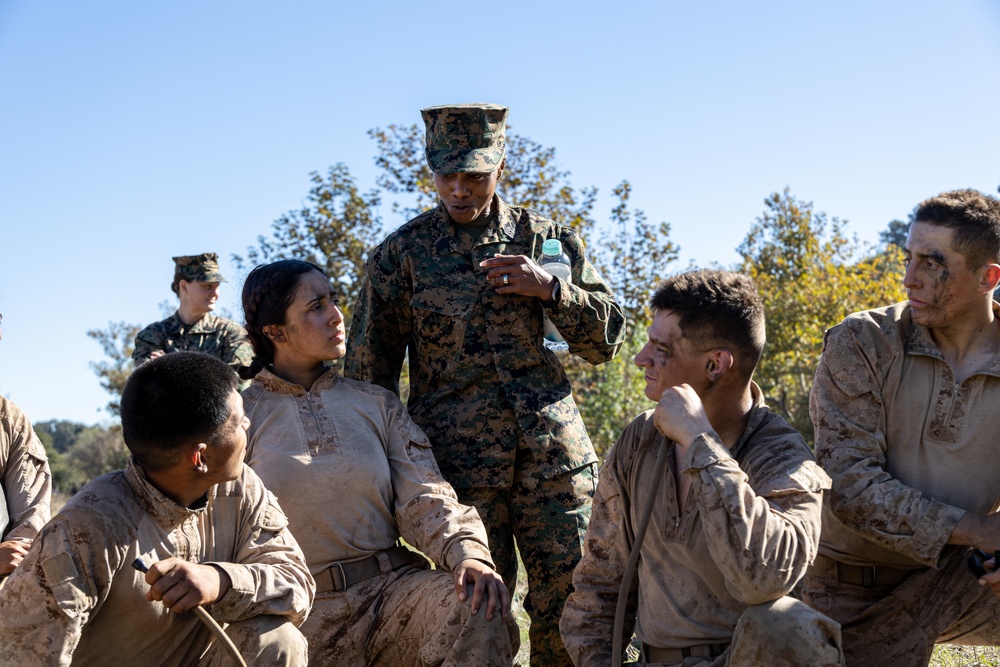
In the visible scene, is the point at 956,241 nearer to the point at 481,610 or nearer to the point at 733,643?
the point at 733,643

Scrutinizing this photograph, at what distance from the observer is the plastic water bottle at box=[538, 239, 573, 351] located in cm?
478

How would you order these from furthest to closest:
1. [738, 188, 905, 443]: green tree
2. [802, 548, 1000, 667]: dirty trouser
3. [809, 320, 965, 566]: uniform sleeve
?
[738, 188, 905, 443]: green tree < [802, 548, 1000, 667]: dirty trouser < [809, 320, 965, 566]: uniform sleeve

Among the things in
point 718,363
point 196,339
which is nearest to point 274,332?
point 718,363

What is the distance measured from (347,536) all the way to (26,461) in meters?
1.56

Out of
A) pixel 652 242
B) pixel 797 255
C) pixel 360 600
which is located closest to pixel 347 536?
pixel 360 600

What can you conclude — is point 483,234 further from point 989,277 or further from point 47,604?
point 47,604

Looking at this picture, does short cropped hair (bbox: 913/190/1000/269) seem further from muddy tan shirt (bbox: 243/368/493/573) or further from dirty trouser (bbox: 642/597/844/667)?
muddy tan shirt (bbox: 243/368/493/573)

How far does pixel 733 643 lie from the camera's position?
312 centimetres

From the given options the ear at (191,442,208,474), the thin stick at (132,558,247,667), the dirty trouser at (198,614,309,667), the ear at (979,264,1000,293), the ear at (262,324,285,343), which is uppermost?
the ear at (979,264,1000,293)

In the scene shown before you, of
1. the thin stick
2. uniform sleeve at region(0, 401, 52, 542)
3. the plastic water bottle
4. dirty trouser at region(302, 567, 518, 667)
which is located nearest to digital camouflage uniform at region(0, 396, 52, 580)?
uniform sleeve at region(0, 401, 52, 542)

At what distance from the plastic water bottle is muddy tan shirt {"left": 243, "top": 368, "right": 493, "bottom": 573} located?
859 millimetres

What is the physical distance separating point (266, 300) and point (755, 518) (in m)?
2.25

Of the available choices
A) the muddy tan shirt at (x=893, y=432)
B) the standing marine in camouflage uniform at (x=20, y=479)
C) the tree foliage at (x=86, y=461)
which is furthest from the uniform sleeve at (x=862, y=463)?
the tree foliage at (x=86, y=461)

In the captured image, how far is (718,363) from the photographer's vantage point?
3502mm
